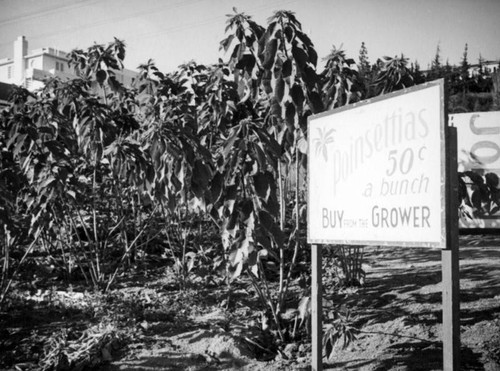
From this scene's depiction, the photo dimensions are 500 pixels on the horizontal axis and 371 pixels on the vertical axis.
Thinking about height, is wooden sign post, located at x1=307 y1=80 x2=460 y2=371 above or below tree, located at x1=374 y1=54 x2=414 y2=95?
below

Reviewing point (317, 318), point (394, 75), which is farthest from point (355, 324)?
point (394, 75)

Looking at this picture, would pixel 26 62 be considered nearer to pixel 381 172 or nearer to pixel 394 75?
pixel 394 75

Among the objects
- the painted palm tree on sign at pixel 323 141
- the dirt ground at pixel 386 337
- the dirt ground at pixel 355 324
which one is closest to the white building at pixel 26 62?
the dirt ground at pixel 355 324

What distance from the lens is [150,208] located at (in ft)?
20.4

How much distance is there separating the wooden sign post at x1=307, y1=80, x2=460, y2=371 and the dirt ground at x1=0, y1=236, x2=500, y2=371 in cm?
84

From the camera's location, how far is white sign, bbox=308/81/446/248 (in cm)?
200

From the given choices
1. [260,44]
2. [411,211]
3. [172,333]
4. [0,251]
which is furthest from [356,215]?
[0,251]

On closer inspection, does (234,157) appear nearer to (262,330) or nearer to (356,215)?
(356,215)

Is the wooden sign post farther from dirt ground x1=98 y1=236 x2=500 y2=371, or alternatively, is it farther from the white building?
the white building

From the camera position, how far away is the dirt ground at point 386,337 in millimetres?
3117

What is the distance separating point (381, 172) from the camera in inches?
88.7

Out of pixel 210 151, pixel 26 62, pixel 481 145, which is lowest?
pixel 210 151

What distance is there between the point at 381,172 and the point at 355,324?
189cm

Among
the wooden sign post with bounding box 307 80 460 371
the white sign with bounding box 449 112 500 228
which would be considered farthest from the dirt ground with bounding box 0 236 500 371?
the white sign with bounding box 449 112 500 228
